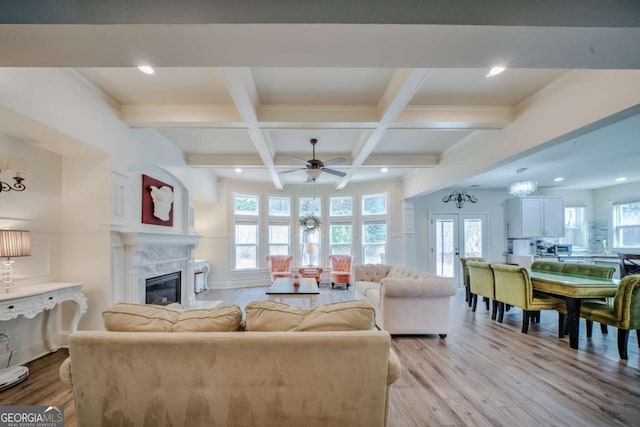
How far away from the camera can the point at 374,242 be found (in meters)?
8.27

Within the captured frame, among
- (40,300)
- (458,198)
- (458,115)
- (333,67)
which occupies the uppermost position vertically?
(458,115)

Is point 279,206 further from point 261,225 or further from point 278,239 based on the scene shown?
point 278,239

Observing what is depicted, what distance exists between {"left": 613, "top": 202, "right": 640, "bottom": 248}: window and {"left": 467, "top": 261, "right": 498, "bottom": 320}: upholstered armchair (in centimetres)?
529

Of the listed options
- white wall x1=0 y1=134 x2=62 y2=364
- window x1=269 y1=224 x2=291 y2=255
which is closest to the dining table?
white wall x1=0 y1=134 x2=62 y2=364

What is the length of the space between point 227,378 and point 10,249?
2388 millimetres

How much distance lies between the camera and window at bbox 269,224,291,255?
8.32 m

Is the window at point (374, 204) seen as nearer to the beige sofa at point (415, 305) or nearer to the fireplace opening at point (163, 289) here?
the beige sofa at point (415, 305)

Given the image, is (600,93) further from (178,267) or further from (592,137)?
(178,267)

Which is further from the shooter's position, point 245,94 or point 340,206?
point 340,206

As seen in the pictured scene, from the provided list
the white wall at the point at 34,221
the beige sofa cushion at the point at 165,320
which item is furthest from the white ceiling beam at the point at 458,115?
the white wall at the point at 34,221

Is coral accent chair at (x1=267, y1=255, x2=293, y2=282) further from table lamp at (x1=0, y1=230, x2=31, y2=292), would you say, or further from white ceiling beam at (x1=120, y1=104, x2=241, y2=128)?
table lamp at (x1=0, y1=230, x2=31, y2=292)

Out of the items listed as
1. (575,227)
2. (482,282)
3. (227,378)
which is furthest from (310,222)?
(575,227)

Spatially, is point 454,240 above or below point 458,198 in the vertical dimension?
below

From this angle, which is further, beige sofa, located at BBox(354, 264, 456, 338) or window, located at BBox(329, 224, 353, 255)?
window, located at BBox(329, 224, 353, 255)
